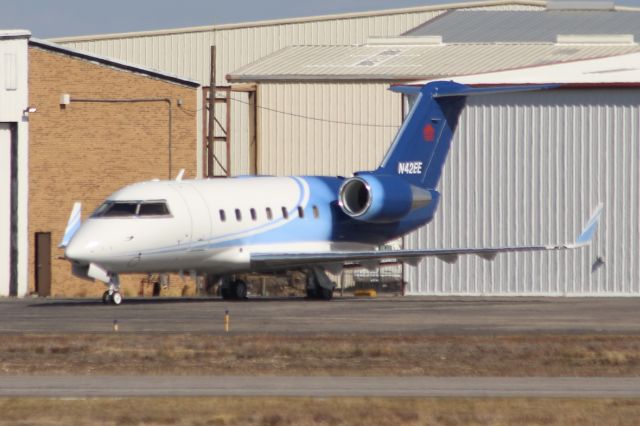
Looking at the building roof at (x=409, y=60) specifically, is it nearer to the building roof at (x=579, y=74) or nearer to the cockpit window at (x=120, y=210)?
the building roof at (x=579, y=74)

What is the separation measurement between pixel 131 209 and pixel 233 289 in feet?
16.7

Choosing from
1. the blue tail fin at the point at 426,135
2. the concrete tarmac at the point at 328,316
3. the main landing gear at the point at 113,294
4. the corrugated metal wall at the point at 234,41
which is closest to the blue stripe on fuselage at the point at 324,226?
the blue tail fin at the point at 426,135

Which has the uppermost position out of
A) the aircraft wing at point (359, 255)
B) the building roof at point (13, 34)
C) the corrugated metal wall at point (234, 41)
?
the corrugated metal wall at point (234, 41)

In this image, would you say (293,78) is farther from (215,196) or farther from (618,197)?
(215,196)

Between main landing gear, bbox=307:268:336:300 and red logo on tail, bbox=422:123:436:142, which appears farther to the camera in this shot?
red logo on tail, bbox=422:123:436:142

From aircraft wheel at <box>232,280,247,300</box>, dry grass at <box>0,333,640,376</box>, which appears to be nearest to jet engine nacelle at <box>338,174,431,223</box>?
aircraft wheel at <box>232,280,247,300</box>

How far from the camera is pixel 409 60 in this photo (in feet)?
206

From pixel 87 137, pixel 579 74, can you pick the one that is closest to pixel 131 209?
pixel 87 137

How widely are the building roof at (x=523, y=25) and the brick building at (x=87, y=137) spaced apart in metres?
24.0

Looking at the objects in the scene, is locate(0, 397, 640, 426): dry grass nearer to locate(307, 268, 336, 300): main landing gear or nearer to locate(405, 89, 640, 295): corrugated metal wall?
locate(307, 268, 336, 300): main landing gear

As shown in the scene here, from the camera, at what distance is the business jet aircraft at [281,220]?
1401 inches

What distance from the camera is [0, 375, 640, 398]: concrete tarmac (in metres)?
17.7

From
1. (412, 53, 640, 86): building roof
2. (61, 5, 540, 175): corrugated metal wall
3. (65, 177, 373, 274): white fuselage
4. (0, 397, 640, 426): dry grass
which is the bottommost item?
(0, 397, 640, 426): dry grass

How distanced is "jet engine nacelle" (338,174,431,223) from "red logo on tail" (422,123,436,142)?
6.22 ft
